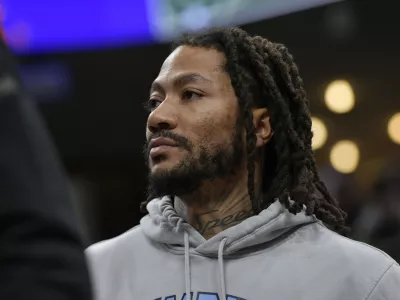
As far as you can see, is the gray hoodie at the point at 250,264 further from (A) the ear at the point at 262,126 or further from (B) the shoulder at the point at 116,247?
(A) the ear at the point at 262,126

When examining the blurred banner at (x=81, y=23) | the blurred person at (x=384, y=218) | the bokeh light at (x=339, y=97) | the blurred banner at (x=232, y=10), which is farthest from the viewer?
the blurred banner at (x=81, y=23)

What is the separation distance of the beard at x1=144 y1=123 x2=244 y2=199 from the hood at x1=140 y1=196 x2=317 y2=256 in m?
0.09

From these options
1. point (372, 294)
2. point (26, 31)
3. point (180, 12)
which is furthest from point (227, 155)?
point (26, 31)

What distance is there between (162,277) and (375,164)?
4312 mm

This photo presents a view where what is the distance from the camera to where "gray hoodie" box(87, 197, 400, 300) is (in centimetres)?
209

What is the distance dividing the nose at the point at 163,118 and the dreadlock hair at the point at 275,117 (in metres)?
0.21

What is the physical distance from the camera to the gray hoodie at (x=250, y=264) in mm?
2094

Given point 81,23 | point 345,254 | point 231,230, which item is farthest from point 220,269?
point 81,23

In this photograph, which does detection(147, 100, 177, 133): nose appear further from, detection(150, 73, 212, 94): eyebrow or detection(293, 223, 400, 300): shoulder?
detection(293, 223, 400, 300): shoulder

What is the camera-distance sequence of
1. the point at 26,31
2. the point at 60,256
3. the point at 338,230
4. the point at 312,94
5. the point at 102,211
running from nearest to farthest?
1. the point at 60,256
2. the point at 338,230
3. the point at 312,94
4. the point at 26,31
5. the point at 102,211

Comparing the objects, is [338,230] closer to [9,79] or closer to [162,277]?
[162,277]

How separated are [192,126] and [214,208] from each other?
25 cm

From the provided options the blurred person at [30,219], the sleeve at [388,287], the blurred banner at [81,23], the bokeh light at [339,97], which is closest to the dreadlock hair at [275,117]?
the sleeve at [388,287]

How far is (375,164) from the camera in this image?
6.24 meters
